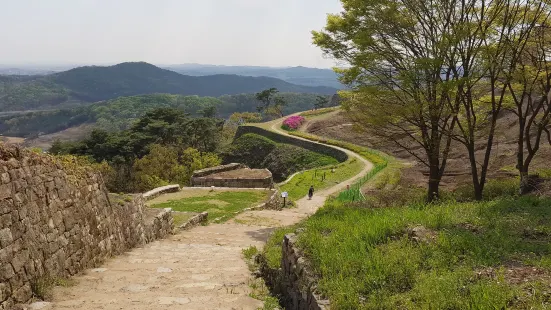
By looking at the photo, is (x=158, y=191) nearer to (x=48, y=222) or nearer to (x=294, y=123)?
(x=48, y=222)

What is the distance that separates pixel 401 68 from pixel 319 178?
19.9 metres

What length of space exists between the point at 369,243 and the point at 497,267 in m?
1.90

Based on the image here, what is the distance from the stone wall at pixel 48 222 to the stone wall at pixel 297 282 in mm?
3825

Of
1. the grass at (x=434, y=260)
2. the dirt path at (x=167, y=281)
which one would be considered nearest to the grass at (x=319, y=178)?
the dirt path at (x=167, y=281)

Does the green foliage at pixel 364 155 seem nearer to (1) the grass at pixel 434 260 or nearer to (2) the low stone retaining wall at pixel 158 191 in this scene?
(2) the low stone retaining wall at pixel 158 191

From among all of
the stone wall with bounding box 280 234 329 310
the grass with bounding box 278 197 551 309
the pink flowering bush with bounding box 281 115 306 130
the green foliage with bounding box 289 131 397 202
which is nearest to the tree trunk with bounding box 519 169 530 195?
the grass with bounding box 278 197 551 309

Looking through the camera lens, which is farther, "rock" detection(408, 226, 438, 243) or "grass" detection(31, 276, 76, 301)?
"rock" detection(408, 226, 438, 243)

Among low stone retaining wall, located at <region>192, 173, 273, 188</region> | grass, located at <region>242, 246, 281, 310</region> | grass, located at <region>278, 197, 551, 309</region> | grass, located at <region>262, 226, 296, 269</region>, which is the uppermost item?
grass, located at <region>278, 197, 551, 309</region>

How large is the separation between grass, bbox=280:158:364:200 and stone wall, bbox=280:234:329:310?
805 inches

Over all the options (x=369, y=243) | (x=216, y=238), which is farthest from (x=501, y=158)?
(x=369, y=243)

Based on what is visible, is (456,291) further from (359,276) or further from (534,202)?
(534,202)

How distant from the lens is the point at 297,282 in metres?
6.34

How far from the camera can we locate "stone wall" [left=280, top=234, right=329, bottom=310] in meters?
5.43

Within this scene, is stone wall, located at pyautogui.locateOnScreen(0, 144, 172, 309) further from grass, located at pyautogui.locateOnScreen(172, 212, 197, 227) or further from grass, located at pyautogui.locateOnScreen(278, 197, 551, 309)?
grass, located at pyautogui.locateOnScreen(172, 212, 197, 227)
